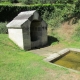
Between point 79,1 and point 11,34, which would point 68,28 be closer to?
point 79,1

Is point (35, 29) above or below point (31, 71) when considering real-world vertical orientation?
above

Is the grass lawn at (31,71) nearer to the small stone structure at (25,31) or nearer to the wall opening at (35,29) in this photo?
the small stone structure at (25,31)

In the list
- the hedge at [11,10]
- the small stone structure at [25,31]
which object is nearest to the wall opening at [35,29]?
the small stone structure at [25,31]

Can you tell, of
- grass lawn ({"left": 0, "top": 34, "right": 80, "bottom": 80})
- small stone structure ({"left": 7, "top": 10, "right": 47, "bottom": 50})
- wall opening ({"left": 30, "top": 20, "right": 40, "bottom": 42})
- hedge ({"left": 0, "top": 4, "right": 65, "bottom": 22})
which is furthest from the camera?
hedge ({"left": 0, "top": 4, "right": 65, "bottom": 22})

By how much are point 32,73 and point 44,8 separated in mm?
16575

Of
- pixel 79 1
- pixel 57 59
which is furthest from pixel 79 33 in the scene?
pixel 57 59

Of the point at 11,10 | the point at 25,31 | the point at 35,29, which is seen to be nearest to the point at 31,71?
the point at 25,31

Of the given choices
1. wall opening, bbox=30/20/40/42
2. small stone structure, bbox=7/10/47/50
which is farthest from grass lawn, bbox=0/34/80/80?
wall opening, bbox=30/20/40/42

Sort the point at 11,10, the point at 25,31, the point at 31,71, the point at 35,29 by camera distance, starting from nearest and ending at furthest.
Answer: the point at 31,71, the point at 25,31, the point at 35,29, the point at 11,10

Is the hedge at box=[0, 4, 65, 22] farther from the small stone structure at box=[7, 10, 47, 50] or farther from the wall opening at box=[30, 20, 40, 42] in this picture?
the small stone structure at box=[7, 10, 47, 50]

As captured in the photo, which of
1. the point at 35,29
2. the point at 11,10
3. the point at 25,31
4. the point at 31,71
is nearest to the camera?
the point at 31,71

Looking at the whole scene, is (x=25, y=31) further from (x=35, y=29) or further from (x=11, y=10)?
(x=11, y=10)

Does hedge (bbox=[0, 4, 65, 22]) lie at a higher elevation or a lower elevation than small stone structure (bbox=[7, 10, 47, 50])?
higher

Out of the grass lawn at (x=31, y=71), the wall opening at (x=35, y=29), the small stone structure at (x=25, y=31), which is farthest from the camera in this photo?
the wall opening at (x=35, y=29)
